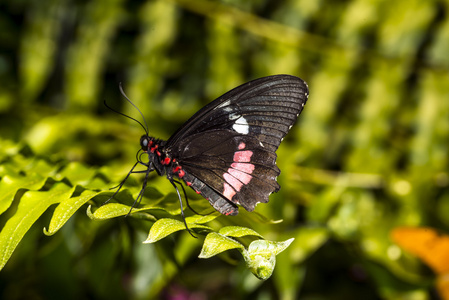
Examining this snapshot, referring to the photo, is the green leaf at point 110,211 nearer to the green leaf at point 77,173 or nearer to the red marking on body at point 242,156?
the green leaf at point 77,173

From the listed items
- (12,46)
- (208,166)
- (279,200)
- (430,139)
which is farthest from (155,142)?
(430,139)

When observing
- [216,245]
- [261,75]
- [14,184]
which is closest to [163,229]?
[216,245]

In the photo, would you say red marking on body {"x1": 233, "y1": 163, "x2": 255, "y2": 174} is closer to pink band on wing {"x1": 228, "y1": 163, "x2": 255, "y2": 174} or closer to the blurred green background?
pink band on wing {"x1": 228, "y1": 163, "x2": 255, "y2": 174}

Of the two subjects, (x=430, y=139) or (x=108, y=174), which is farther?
(x=430, y=139)

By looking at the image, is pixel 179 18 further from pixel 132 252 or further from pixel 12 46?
pixel 132 252

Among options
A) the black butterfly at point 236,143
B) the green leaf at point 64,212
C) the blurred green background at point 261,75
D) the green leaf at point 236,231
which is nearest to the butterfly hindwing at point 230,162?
the black butterfly at point 236,143

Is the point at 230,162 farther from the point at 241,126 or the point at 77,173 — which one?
the point at 77,173
